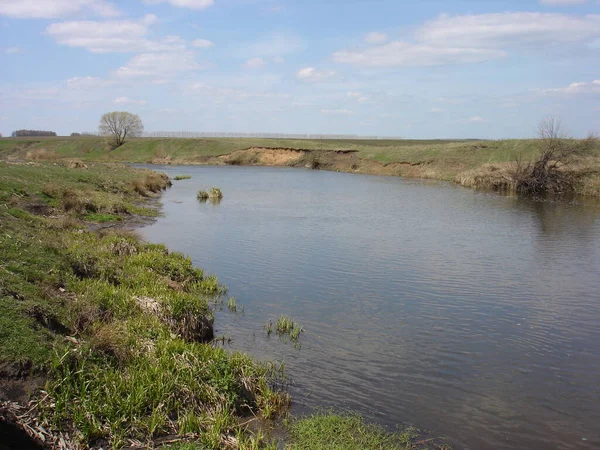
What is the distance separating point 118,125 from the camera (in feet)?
370

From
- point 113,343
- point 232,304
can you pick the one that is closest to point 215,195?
point 232,304

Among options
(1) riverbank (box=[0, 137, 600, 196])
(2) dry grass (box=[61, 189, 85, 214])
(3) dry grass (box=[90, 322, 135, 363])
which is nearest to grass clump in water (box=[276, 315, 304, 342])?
(3) dry grass (box=[90, 322, 135, 363])

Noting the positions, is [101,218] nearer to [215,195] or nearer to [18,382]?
[215,195]

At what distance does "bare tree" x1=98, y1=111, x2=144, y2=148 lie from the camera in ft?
367

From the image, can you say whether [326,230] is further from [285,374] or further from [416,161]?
[416,161]

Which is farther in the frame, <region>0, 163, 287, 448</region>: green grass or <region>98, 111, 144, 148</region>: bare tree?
<region>98, 111, 144, 148</region>: bare tree

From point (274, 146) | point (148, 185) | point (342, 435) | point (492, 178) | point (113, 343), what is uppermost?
point (274, 146)

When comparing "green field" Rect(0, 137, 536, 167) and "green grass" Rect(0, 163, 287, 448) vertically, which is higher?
"green field" Rect(0, 137, 536, 167)

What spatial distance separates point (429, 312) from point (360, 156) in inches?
2715

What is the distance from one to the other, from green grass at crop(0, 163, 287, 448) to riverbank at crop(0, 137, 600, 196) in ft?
147

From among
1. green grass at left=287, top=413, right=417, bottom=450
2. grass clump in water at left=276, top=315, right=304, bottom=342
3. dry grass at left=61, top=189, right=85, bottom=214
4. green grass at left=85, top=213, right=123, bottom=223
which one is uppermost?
dry grass at left=61, top=189, right=85, bottom=214

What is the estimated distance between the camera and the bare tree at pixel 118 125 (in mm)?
112000

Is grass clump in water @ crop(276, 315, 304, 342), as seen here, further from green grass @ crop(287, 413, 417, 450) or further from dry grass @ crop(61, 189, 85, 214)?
dry grass @ crop(61, 189, 85, 214)

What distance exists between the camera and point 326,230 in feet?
90.3
